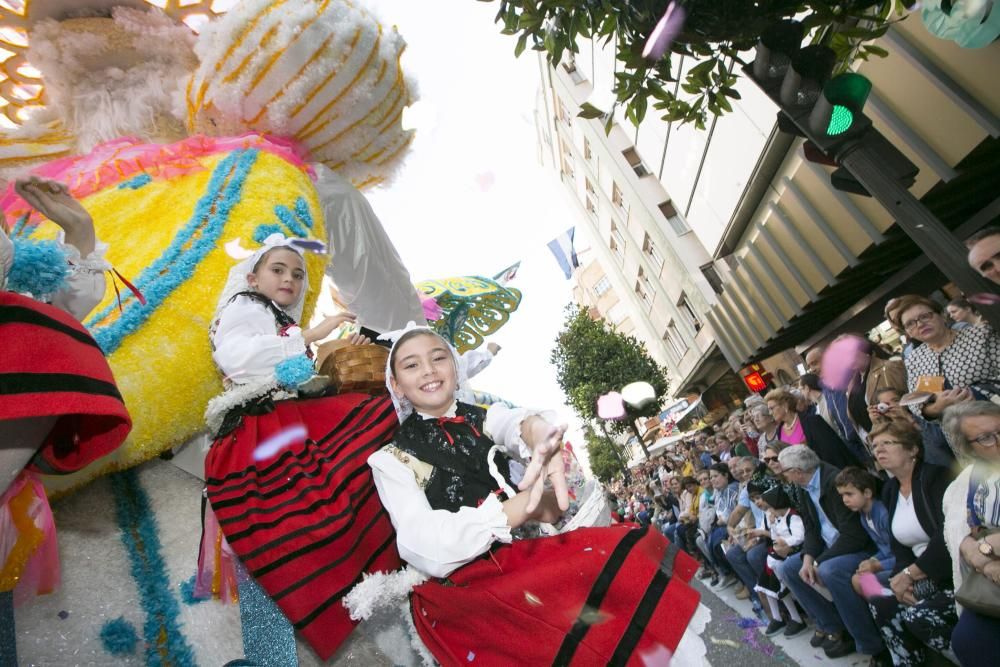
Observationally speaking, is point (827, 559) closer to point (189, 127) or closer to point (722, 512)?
point (722, 512)

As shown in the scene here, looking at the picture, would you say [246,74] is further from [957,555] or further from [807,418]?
[807,418]

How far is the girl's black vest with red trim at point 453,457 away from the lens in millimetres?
1592

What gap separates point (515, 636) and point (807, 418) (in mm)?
3619

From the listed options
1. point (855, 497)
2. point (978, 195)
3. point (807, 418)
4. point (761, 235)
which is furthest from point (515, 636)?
point (761, 235)

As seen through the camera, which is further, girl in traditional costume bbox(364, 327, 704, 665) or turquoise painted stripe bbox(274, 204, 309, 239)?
turquoise painted stripe bbox(274, 204, 309, 239)

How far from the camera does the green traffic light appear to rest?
9.31 feet

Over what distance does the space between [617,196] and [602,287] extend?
17.1 metres

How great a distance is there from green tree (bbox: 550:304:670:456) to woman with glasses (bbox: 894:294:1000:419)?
18.4m

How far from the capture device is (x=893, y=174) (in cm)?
281

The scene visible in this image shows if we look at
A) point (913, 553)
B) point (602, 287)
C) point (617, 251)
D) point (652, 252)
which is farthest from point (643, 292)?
point (913, 553)

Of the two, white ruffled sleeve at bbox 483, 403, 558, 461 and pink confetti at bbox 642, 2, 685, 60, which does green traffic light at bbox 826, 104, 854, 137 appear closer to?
pink confetti at bbox 642, 2, 685, 60

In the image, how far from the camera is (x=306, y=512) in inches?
57.3

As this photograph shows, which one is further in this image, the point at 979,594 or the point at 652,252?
the point at 652,252

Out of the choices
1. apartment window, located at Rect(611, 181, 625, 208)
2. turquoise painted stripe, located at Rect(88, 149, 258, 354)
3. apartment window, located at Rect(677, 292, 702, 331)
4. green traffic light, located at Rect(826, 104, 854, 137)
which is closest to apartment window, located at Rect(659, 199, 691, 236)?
apartment window, located at Rect(611, 181, 625, 208)
